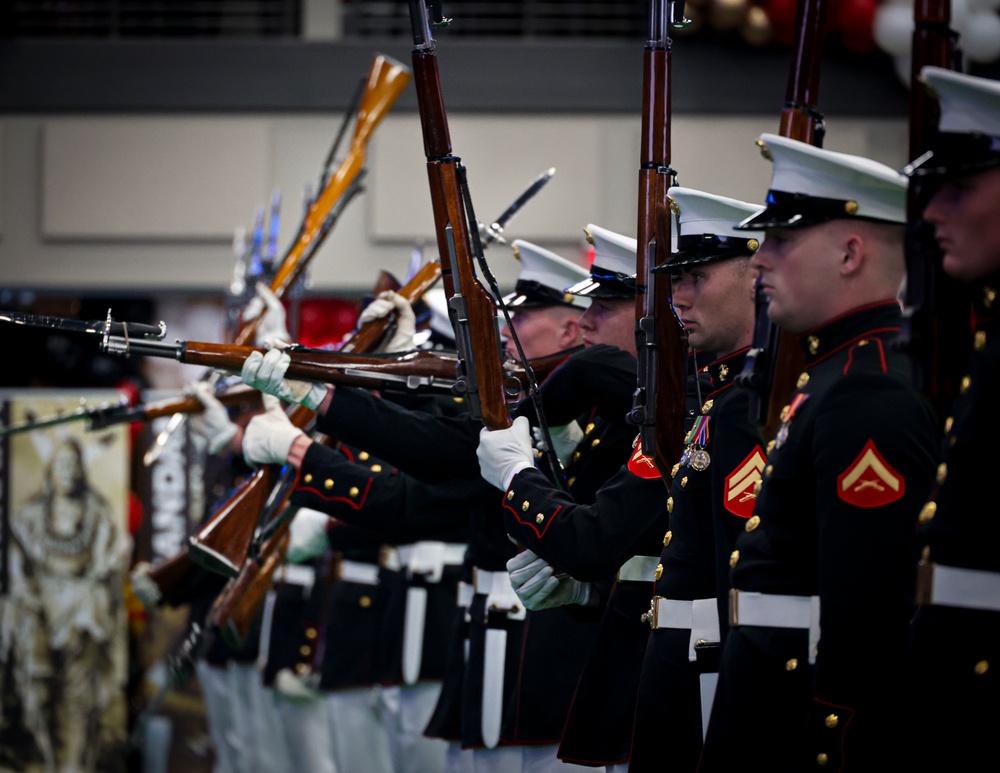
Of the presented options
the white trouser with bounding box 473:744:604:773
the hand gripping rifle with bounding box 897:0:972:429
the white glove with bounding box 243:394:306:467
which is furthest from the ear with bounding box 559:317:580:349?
the hand gripping rifle with bounding box 897:0:972:429

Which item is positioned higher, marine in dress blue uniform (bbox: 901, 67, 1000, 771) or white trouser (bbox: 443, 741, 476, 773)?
marine in dress blue uniform (bbox: 901, 67, 1000, 771)

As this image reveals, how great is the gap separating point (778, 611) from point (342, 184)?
136 inches

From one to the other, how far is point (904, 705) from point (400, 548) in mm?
3787

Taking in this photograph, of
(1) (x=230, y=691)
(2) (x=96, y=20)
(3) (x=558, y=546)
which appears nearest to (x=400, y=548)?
(1) (x=230, y=691)

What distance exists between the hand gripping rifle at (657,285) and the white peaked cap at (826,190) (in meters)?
0.63

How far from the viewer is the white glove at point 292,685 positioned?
6.34 meters

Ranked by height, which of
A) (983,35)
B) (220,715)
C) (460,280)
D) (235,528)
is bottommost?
(220,715)

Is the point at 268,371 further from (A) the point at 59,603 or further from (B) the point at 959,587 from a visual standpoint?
(A) the point at 59,603

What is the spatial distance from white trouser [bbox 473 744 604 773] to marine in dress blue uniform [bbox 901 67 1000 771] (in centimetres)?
170

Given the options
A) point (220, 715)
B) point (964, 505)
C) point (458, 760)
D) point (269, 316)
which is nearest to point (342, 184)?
point (269, 316)

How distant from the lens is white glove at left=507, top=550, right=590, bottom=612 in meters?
3.01

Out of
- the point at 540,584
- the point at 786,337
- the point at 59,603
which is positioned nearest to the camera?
the point at 786,337

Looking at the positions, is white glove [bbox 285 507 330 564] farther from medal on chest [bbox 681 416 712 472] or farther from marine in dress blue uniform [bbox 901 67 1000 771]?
marine in dress blue uniform [bbox 901 67 1000 771]

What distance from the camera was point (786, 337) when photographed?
2391mm
